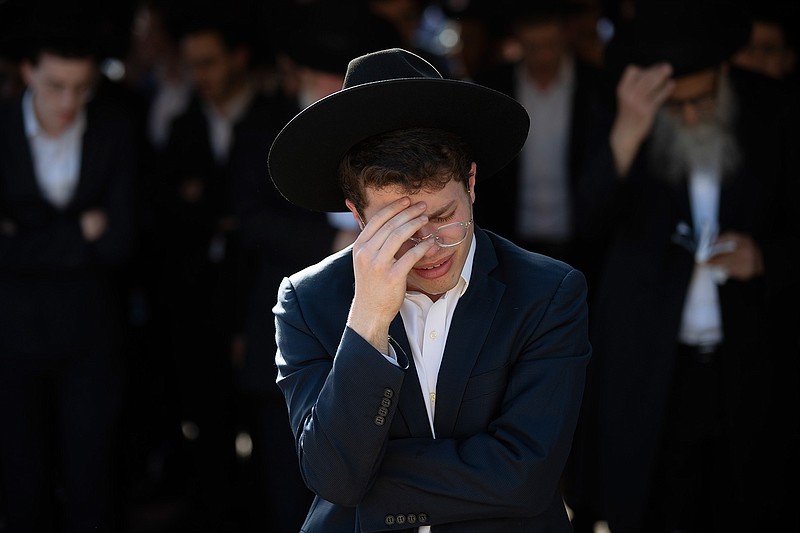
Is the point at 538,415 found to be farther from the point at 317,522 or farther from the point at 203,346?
the point at 203,346

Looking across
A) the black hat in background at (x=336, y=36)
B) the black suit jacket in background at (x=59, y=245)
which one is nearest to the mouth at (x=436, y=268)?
the black hat in background at (x=336, y=36)

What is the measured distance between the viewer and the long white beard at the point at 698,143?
445 cm

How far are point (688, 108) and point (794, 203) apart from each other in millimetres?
595

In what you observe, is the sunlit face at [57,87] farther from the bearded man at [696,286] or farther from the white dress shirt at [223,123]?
the bearded man at [696,286]

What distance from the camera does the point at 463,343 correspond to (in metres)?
2.78

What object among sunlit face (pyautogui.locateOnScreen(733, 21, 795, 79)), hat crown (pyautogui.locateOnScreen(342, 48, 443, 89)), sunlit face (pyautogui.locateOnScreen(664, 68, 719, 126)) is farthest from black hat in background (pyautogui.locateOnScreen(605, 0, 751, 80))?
hat crown (pyautogui.locateOnScreen(342, 48, 443, 89))

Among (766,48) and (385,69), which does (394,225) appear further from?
(766,48)

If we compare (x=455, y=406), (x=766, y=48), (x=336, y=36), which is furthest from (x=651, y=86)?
(x=455, y=406)

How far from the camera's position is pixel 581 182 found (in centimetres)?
470

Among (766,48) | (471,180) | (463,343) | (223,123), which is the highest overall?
(766,48)

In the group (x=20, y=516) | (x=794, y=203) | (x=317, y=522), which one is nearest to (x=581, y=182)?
(x=794, y=203)

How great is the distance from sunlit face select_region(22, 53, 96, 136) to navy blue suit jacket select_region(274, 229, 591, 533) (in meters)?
2.55

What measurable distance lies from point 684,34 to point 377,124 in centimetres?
220

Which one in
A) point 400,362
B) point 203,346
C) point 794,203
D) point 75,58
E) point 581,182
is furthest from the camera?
point 203,346
